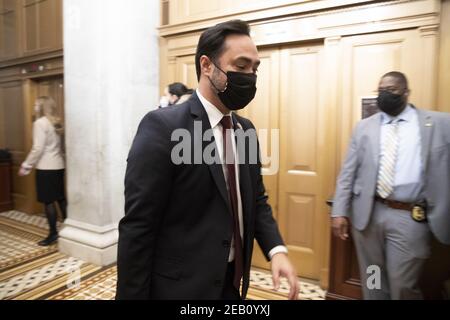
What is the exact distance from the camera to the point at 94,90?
10.5 ft

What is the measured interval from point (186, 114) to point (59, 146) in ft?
10.4

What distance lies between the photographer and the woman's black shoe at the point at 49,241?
12.5 feet

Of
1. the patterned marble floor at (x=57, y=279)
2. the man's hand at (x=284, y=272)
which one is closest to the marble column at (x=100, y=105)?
the patterned marble floor at (x=57, y=279)

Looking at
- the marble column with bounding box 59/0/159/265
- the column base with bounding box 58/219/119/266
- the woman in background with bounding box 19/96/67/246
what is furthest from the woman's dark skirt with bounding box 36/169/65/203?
the column base with bounding box 58/219/119/266

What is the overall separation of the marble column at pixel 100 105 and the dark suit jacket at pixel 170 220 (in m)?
2.35

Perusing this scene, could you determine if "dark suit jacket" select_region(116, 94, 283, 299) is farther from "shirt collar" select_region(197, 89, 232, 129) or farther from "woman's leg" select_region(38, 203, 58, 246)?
"woman's leg" select_region(38, 203, 58, 246)

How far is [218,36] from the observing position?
1.15 meters

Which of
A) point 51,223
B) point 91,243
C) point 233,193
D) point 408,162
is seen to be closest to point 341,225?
point 408,162

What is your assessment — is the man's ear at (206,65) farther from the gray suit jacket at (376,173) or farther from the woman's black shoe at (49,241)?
the woman's black shoe at (49,241)

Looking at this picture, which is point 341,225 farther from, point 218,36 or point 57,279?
point 57,279

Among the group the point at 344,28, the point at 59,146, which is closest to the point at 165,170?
the point at 344,28
